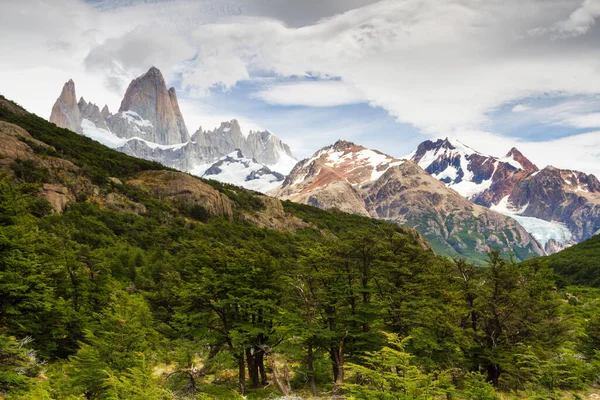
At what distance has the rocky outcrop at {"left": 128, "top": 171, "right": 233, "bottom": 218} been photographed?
356 ft

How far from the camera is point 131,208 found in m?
90.5

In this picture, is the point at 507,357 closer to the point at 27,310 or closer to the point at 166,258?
the point at 27,310

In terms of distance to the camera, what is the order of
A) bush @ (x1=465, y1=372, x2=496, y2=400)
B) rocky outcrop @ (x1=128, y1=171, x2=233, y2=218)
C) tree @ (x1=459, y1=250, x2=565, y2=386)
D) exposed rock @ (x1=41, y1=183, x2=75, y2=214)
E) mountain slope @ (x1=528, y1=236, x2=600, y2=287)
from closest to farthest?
bush @ (x1=465, y1=372, x2=496, y2=400) < tree @ (x1=459, y1=250, x2=565, y2=386) < exposed rock @ (x1=41, y1=183, x2=75, y2=214) < rocky outcrop @ (x1=128, y1=171, x2=233, y2=218) < mountain slope @ (x1=528, y1=236, x2=600, y2=287)

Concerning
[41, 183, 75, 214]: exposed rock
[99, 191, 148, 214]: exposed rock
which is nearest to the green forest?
[41, 183, 75, 214]: exposed rock

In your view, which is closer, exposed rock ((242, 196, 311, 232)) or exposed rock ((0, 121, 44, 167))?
exposed rock ((0, 121, 44, 167))

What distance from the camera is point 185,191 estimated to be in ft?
360

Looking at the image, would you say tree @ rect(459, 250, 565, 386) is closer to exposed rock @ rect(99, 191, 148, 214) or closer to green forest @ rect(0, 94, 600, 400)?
green forest @ rect(0, 94, 600, 400)

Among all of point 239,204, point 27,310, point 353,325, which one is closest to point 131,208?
point 239,204

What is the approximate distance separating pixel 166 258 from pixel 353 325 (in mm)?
44046

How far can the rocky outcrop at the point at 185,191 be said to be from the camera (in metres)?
108

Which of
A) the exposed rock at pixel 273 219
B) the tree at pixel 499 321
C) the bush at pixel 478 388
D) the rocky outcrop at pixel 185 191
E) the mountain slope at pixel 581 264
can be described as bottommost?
the mountain slope at pixel 581 264

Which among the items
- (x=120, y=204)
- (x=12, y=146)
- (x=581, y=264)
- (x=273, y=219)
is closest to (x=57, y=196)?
(x=120, y=204)

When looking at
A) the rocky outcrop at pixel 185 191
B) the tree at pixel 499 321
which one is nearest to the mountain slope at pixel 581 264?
the rocky outcrop at pixel 185 191

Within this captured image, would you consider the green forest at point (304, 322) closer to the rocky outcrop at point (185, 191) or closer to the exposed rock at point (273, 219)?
the rocky outcrop at point (185, 191)
